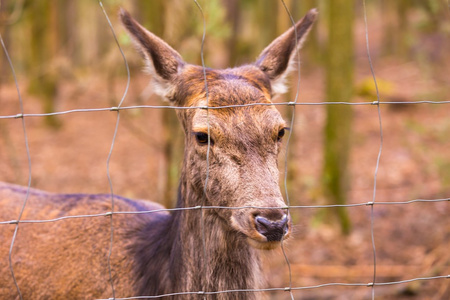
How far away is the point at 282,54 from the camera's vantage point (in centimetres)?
442

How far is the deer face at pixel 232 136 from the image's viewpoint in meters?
3.33

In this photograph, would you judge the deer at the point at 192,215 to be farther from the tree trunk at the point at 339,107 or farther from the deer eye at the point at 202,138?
the tree trunk at the point at 339,107

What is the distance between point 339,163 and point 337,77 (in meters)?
1.42

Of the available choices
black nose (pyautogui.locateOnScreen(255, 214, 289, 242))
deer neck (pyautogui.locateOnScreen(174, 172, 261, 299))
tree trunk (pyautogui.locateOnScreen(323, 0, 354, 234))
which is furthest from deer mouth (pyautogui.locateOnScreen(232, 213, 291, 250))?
tree trunk (pyautogui.locateOnScreen(323, 0, 354, 234))

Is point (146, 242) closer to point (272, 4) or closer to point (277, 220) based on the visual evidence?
point (277, 220)

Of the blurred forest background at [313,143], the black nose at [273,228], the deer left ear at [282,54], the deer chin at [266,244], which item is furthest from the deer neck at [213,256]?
the blurred forest background at [313,143]

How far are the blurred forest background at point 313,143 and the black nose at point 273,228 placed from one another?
2645mm

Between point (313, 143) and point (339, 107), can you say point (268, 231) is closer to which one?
point (339, 107)

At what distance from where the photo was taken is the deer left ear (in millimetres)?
4359

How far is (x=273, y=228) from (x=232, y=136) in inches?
29.6

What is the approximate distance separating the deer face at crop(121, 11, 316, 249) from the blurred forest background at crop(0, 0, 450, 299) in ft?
5.45

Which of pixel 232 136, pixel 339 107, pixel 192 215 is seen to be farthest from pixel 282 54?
pixel 339 107

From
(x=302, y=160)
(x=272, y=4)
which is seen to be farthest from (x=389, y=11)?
(x=302, y=160)

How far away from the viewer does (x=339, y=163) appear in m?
8.61
